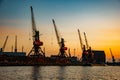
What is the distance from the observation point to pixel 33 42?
188 meters

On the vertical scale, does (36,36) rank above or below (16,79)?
above

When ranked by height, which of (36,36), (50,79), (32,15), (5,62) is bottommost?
(50,79)

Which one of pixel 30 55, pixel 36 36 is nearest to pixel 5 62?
pixel 30 55

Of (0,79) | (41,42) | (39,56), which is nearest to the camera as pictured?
(0,79)

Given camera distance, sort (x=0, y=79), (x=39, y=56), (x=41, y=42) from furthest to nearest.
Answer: (x=39, y=56), (x=41, y=42), (x=0, y=79)

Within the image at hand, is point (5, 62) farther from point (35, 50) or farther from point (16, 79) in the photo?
point (16, 79)

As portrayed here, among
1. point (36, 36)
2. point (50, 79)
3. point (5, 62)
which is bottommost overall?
point (50, 79)

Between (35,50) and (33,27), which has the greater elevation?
(33,27)

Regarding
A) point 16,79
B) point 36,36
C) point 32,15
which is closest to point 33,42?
point 36,36

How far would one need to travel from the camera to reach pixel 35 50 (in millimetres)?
189000

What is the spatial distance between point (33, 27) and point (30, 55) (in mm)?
19246

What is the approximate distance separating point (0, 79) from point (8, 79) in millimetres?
2058

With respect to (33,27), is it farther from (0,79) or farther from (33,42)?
(0,79)

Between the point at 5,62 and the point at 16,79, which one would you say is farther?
the point at 5,62
